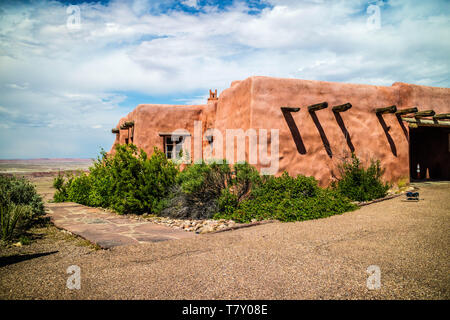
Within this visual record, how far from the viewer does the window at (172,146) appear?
1278cm

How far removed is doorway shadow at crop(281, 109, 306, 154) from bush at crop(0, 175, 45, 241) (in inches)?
256

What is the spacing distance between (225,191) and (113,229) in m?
2.42

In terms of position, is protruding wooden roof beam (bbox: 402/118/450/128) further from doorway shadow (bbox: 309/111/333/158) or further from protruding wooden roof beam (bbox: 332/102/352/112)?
doorway shadow (bbox: 309/111/333/158)

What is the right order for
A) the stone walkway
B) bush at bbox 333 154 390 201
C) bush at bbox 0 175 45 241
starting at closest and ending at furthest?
1. the stone walkway
2. bush at bbox 0 175 45 241
3. bush at bbox 333 154 390 201

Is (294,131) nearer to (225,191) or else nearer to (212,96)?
(225,191)

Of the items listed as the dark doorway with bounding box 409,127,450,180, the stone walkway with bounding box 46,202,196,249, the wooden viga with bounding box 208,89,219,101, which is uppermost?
the wooden viga with bounding box 208,89,219,101

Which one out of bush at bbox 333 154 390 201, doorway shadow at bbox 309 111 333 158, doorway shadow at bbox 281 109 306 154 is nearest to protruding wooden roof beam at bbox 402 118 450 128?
bush at bbox 333 154 390 201

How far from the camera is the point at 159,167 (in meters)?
7.91

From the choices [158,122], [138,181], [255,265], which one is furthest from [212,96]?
[255,265]

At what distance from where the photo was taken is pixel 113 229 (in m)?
5.66

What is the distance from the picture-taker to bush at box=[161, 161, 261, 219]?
673 cm
